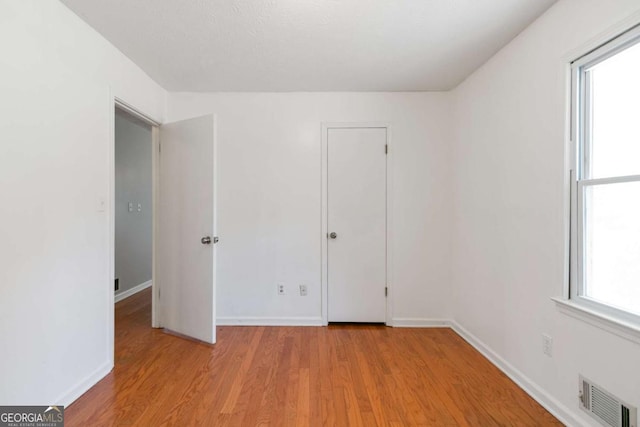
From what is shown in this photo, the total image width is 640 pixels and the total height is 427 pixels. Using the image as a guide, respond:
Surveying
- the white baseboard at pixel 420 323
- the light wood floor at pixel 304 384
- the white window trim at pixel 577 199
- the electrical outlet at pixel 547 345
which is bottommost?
the light wood floor at pixel 304 384

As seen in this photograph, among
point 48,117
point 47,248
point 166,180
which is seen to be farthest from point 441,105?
point 47,248

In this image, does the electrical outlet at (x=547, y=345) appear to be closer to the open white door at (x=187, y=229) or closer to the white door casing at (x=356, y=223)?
the white door casing at (x=356, y=223)

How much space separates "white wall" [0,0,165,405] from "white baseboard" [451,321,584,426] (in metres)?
2.86

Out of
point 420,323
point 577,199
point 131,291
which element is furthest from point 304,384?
point 131,291

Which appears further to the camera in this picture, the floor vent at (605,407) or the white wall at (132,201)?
the white wall at (132,201)

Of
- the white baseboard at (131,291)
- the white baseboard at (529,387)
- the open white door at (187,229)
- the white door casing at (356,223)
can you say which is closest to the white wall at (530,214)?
the white baseboard at (529,387)

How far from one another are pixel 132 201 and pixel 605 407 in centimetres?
499

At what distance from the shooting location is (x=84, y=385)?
1.82 m

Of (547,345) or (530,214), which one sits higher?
(530,214)

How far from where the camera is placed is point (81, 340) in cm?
181

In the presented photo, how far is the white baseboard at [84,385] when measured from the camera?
5.49ft

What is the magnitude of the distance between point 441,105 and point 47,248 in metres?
3.34

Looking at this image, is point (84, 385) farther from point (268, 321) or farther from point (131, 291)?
point (131, 291)

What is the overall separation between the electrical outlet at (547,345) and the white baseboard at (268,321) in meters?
1.85
